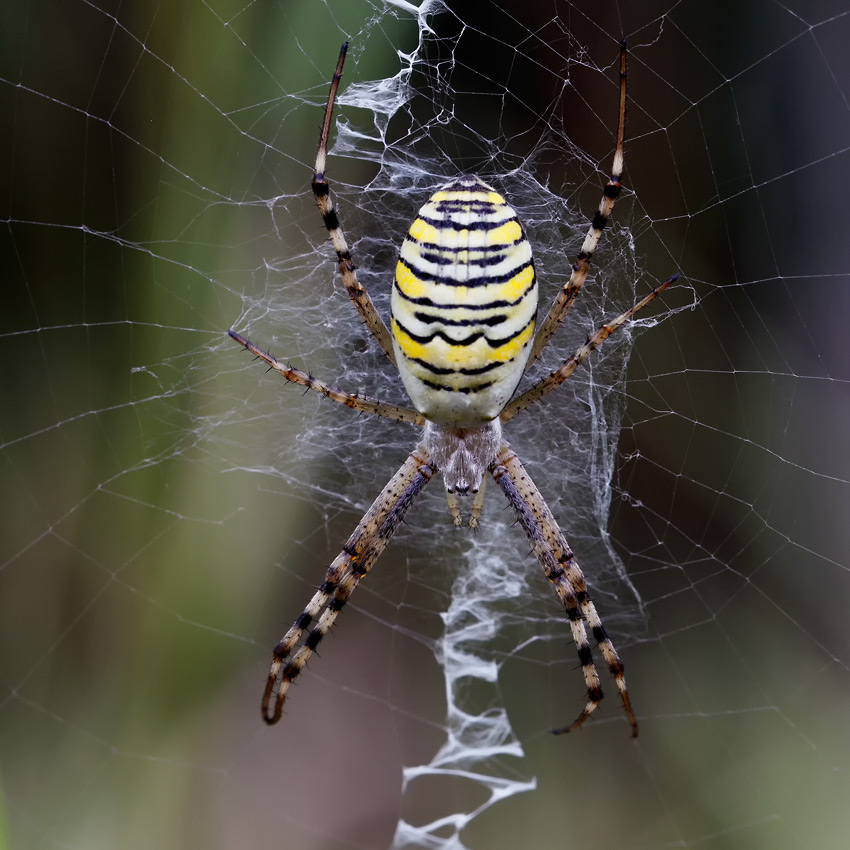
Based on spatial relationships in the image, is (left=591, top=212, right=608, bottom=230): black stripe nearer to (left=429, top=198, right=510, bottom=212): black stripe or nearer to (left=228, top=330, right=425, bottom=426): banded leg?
(left=429, top=198, right=510, bottom=212): black stripe

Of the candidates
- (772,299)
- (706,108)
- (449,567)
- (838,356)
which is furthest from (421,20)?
(449,567)

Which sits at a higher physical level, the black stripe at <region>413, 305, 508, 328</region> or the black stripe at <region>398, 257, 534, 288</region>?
the black stripe at <region>398, 257, 534, 288</region>

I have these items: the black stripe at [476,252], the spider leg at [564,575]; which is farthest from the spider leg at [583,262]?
the spider leg at [564,575]

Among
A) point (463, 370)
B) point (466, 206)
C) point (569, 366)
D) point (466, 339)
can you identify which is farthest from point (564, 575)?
point (466, 206)

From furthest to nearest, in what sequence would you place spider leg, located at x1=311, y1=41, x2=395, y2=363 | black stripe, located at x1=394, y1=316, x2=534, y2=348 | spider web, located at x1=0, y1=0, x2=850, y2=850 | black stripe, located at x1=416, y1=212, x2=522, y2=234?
spider web, located at x1=0, y1=0, x2=850, y2=850
spider leg, located at x1=311, y1=41, x2=395, y2=363
black stripe, located at x1=394, y1=316, x2=534, y2=348
black stripe, located at x1=416, y1=212, x2=522, y2=234

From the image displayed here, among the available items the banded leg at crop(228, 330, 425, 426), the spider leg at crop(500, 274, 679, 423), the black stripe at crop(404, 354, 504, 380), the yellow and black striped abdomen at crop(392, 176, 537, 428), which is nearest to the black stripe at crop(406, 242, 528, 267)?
the yellow and black striped abdomen at crop(392, 176, 537, 428)

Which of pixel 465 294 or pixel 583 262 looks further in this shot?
pixel 583 262

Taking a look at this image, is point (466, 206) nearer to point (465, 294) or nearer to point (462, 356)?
point (465, 294)
